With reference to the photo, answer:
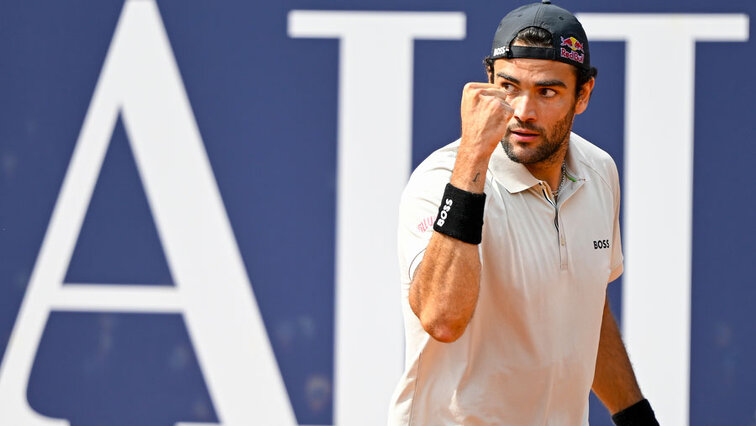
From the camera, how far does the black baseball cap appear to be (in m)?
2.43

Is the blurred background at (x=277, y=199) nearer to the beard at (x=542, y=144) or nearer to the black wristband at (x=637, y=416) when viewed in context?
the black wristband at (x=637, y=416)

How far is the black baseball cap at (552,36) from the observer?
7.98ft

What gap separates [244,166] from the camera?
12.5 ft

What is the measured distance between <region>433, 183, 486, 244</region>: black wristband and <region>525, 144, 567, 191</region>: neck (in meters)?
0.34

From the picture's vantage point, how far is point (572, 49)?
2473mm

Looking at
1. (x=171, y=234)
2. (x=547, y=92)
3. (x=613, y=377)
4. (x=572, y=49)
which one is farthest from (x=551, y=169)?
(x=171, y=234)

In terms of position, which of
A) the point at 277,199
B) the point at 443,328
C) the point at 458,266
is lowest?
the point at 443,328

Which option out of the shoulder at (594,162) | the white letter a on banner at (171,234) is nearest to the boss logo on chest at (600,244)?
the shoulder at (594,162)

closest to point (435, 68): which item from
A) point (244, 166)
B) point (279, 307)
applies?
point (244, 166)

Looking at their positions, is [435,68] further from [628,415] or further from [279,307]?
[628,415]

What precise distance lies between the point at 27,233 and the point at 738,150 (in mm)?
2534

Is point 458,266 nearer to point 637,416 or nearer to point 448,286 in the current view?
point 448,286

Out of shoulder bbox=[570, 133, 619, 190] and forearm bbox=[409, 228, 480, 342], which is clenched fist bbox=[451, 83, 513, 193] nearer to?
forearm bbox=[409, 228, 480, 342]

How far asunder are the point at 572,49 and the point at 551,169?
0.93ft
